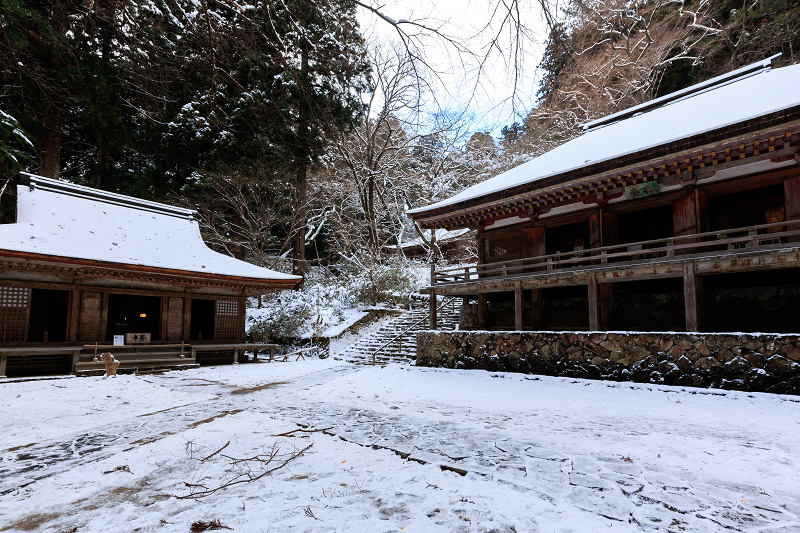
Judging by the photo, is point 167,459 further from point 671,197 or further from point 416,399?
point 671,197

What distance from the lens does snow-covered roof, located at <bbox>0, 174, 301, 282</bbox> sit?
10992 millimetres

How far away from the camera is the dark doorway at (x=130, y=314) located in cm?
1677

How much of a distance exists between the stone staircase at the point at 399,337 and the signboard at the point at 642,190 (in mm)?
7968

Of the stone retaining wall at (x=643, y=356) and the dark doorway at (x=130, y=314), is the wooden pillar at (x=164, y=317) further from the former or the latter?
the stone retaining wall at (x=643, y=356)

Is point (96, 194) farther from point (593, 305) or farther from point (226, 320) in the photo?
point (593, 305)

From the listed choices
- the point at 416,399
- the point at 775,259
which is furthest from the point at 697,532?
A: the point at 775,259

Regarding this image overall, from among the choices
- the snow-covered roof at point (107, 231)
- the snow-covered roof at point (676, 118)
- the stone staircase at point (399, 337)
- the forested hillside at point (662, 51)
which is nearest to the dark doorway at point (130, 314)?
the snow-covered roof at point (107, 231)

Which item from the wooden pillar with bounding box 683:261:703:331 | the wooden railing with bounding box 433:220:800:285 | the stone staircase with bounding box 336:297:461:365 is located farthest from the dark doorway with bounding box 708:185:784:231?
the stone staircase with bounding box 336:297:461:365

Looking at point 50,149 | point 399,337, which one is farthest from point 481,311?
point 50,149

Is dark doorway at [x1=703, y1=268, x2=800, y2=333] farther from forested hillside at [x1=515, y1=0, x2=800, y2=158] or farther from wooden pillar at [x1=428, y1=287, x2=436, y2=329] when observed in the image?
forested hillside at [x1=515, y1=0, x2=800, y2=158]

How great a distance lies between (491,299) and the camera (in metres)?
15.0

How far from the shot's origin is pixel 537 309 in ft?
42.4

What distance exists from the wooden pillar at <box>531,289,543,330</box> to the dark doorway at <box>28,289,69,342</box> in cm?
1679

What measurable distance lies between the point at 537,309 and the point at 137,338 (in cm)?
1295
